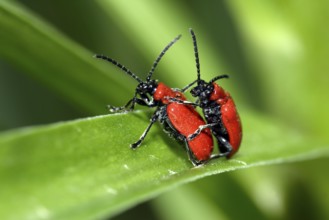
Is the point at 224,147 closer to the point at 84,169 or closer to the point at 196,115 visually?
the point at 196,115

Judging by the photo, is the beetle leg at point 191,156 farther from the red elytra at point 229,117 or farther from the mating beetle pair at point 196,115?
the red elytra at point 229,117

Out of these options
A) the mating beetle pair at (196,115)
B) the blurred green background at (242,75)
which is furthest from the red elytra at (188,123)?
the blurred green background at (242,75)

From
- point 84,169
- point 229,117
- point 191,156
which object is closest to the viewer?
point 84,169

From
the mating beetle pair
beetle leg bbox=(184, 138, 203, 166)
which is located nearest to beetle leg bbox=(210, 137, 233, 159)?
the mating beetle pair

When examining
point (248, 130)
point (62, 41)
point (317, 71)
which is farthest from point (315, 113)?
point (62, 41)

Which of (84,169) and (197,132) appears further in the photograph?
(197,132)

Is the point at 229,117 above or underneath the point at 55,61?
above

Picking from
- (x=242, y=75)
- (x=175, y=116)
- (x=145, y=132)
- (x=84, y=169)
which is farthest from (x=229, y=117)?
(x=242, y=75)
